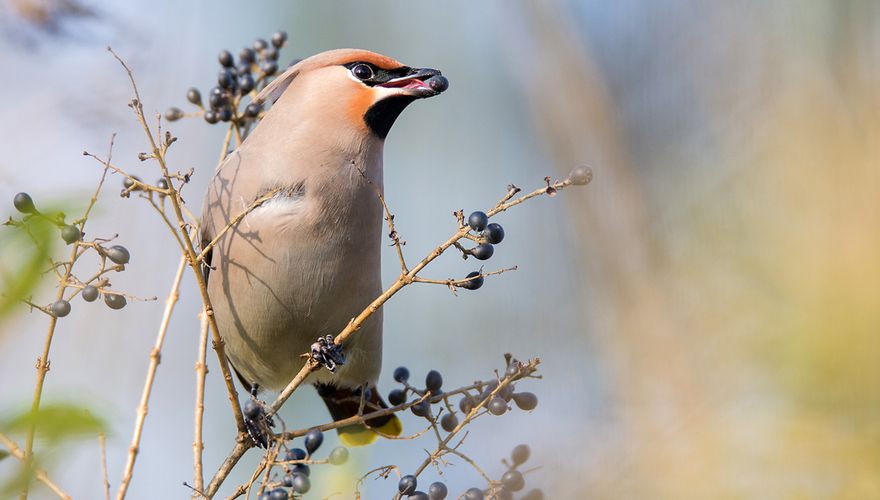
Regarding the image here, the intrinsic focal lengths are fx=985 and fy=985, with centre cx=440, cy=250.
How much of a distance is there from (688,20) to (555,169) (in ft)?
1.81

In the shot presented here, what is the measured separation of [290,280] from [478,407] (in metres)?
0.89

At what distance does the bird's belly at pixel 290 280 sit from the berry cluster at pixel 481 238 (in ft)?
2.63

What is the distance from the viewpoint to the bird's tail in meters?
3.32

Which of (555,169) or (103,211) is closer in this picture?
(103,211)

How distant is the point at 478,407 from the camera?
2244mm

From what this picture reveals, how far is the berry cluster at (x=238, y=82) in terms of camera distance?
280 cm

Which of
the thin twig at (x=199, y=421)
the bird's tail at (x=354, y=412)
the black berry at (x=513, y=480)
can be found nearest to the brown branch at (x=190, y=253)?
the thin twig at (x=199, y=421)

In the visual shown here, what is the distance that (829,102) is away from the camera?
6.19 feet

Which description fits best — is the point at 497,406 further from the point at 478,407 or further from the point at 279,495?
the point at 279,495

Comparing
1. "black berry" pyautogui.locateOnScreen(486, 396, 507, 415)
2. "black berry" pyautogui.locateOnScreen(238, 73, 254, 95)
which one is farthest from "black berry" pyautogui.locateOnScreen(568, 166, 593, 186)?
"black berry" pyautogui.locateOnScreen(238, 73, 254, 95)

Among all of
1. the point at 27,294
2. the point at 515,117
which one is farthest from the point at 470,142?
the point at 27,294

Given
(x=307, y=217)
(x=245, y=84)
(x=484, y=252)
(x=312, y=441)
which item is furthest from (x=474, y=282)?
(x=245, y=84)

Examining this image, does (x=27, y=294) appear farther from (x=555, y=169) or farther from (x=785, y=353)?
(x=555, y=169)

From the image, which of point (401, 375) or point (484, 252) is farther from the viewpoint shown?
point (401, 375)
